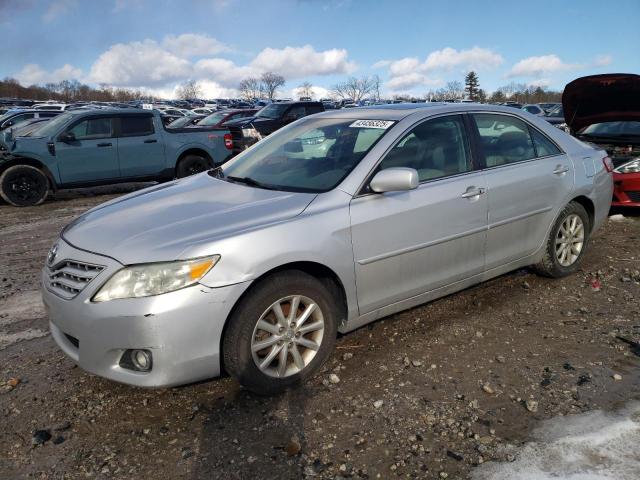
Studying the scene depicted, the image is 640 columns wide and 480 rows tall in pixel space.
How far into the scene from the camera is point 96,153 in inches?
375

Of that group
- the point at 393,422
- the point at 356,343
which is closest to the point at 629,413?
the point at 393,422

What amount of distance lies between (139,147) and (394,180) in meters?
7.91

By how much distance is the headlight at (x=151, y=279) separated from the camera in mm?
2623

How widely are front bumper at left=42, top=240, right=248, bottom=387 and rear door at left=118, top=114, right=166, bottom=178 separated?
7573 millimetres

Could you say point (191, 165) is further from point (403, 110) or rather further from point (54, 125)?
point (403, 110)

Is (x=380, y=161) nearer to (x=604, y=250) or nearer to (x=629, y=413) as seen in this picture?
(x=629, y=413)

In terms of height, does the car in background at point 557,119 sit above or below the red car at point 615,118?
below

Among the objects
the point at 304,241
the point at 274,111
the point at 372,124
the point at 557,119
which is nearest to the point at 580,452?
the point at 304,241

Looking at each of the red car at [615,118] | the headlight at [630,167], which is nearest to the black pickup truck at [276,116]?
the red car at [615,118]

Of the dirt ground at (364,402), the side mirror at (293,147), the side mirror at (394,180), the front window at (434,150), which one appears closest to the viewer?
the dirt ground at (364,402)

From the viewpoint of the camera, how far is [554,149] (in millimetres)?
4555

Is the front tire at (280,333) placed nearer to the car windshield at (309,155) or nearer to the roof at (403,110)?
the car windshield at (309,155)

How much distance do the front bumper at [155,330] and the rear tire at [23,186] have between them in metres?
7.47

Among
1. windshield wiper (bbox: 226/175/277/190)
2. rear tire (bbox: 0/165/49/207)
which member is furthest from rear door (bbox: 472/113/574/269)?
rear tire (bbox: 0/165/49/207)
